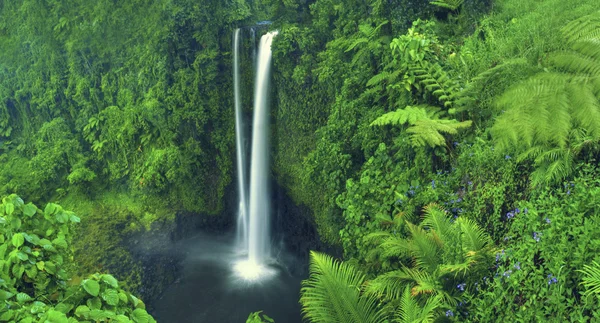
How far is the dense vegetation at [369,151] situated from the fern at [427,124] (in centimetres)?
3

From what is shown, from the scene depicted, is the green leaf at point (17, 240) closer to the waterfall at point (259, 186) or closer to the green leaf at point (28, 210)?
the green leaf at point (28, 210)

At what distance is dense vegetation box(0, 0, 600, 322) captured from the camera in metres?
4.07

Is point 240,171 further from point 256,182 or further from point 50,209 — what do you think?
point 50,209

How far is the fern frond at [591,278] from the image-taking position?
3.45 meters

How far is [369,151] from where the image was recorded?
25.3 feet

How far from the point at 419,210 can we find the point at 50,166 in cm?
1452

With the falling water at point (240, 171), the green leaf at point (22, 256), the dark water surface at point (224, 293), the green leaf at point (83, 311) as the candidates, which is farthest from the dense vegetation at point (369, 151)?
the dark water surface at point (224, 293)

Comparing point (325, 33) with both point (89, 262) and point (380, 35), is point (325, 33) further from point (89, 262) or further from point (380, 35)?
point (89, 262)

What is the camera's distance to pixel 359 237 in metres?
6.80

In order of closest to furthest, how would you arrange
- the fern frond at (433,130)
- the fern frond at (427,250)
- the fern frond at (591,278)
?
the fern frond at (591,278) < the fern frond at (427,250) < the fern frond at (433,130)

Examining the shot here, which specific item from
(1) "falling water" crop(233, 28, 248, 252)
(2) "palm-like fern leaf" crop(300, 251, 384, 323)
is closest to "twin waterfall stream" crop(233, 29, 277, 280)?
(1) "falling water" crop(233, 28, 248, 252)

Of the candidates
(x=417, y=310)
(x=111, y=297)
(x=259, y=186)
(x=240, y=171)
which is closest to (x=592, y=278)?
(x=417, y=310)

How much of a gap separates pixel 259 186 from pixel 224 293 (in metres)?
3.34

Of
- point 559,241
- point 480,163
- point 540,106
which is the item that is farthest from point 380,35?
point 559,241
